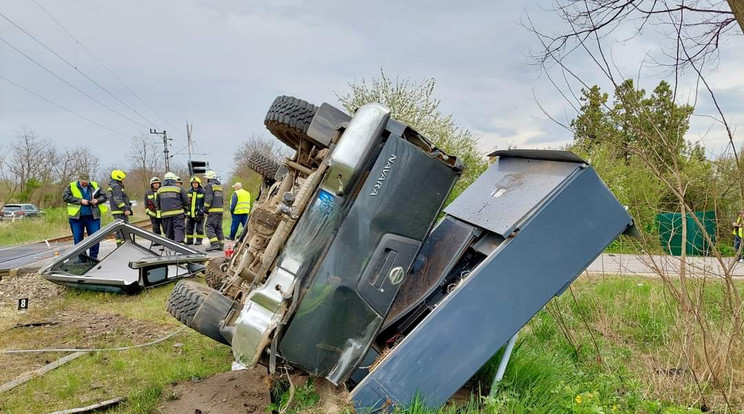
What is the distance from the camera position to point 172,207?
9.02 metres

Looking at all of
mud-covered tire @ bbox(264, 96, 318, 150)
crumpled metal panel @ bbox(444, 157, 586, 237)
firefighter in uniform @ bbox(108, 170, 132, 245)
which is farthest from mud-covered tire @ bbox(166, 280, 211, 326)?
firefighter in uniform @ bbox(108, 170, 132, 245)

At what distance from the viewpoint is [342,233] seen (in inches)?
84.0

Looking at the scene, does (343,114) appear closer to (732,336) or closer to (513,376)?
(513,376)

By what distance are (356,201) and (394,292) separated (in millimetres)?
472

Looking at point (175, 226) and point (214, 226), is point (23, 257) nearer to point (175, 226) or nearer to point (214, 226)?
point (175, 226)

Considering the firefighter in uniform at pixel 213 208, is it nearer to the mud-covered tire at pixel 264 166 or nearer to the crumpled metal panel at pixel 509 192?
the mud-covered tire at pixel 264 166

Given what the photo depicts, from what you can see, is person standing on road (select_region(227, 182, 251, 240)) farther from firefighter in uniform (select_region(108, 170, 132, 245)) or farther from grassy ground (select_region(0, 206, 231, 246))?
grassy ground (select_region(0, 206, 231, 246))

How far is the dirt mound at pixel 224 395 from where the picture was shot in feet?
8.99

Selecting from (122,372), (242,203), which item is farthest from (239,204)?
(122,372)

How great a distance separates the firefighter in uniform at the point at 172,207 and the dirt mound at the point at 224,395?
6.25 m

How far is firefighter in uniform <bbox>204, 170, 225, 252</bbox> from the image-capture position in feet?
31.5

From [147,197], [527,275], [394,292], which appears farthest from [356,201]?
[147,197]

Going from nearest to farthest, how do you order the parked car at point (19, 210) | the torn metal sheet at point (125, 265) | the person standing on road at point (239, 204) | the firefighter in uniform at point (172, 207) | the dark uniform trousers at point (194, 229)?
the torn metal sheet at point (125, 265), the firefighter in uniform at point (172, 207), the dark uniform trousers at point (194, 229), the person standing on road at point (239, 204), the parked car at point (19, 210)

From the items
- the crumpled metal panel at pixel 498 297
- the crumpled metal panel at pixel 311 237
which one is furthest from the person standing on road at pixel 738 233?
the crumpled metal panel at pixel 311 237
